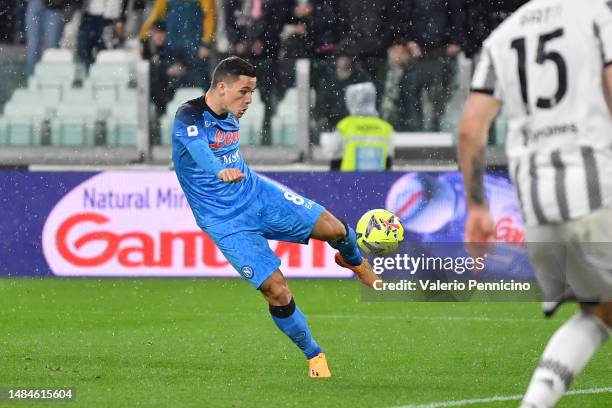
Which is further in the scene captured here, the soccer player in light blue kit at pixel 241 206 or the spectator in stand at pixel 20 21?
the spectator in stand at pixel 20 21

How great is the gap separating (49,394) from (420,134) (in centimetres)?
880

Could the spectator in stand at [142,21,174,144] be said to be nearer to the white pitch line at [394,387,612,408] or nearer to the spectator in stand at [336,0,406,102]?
the spectator in stand at [336,0,406,102]

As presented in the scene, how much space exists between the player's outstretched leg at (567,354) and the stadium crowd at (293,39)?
10.4 m

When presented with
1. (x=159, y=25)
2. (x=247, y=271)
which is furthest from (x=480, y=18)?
(x=247, y=271)

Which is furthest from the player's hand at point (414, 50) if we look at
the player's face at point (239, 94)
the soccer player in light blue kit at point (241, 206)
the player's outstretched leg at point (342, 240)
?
the player's face at point (239, 94)

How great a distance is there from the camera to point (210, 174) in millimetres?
8203

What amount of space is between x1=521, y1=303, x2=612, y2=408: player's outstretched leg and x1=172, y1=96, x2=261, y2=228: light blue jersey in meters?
3.39

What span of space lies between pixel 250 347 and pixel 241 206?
163 cm

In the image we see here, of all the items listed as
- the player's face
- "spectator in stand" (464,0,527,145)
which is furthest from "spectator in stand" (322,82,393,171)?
the player's face

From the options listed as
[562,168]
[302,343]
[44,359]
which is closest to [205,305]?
[44,359]

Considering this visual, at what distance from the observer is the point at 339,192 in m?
14.6

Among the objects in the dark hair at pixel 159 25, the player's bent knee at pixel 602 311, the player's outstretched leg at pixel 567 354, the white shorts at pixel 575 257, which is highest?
the dark hair at pixel 159 25

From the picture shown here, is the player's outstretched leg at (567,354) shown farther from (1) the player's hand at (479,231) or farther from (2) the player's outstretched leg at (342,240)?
(2) the player's outstretched leg at (342,240)

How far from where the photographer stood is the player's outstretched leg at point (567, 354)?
5.10 m
